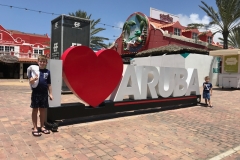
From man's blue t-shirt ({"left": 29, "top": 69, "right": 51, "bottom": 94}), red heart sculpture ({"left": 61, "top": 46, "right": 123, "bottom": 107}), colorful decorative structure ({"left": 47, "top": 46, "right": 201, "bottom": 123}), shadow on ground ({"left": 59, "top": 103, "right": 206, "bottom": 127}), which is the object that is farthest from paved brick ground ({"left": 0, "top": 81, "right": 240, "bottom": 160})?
man's blue t-shirt ({"left": 29, "top": 69, "right": 51, "bottom": 94})

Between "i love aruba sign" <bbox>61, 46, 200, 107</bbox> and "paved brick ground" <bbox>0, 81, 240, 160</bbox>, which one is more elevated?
"i love aruba sign" <bbox>61, 46, 200, 107</bbox>

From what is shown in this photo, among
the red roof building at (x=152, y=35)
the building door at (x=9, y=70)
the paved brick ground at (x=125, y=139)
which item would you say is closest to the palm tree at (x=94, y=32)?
the red roof building at (x=152, y=35)

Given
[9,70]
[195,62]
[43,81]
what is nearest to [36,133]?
[43,81]

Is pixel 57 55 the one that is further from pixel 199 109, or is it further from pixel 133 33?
pixel 133 33

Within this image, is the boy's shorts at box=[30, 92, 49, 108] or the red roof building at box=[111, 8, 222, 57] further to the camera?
the red roof building at box=[111, 8, 222, 57]

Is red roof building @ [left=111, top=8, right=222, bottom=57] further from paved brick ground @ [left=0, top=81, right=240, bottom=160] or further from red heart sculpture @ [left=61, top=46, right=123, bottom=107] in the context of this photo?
red heart sculpture @ [left=61, top=46, right=123, bottom=107]

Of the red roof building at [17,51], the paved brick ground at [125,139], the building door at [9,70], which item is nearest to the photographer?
the paved brick ground at [125,139]

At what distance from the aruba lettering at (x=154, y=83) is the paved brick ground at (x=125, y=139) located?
816 millimetres

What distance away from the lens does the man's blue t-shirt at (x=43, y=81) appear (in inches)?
166

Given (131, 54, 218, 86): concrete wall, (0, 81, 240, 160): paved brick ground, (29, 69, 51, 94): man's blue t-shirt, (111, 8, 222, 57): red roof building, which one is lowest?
(0, 81, 240, 160): paved brick ground

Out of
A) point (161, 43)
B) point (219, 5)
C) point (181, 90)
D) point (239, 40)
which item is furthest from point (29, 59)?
point (239, 40)

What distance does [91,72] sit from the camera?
550cm

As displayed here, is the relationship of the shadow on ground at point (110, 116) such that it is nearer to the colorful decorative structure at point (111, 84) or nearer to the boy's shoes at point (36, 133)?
the colorful decorative structure at point (111, 84)

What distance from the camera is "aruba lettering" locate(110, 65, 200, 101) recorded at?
20.8ft
